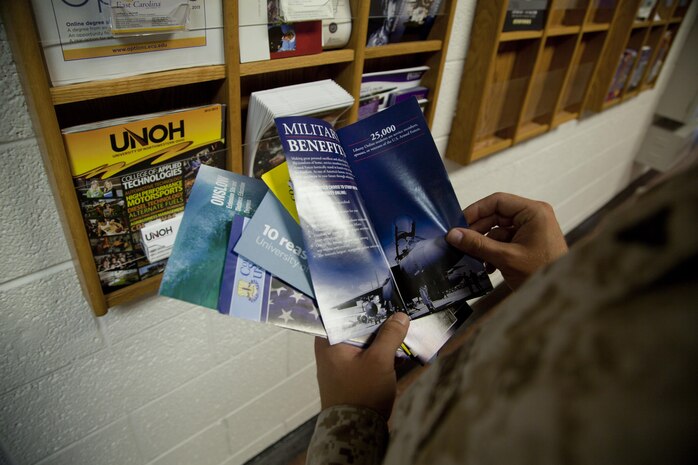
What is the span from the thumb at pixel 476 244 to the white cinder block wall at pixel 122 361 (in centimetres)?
68

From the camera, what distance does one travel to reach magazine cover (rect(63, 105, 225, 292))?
2.17ft

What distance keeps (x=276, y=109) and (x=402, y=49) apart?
42 cm

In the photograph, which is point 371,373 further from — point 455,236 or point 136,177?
point 136,177

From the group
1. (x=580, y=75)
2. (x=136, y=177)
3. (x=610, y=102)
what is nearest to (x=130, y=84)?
(x=136, y=177)

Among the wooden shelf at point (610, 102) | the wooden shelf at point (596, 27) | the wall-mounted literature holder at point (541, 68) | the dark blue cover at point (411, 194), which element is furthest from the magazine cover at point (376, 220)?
the wooden shelf at point (610, 102)

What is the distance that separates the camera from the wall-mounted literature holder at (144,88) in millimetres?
545

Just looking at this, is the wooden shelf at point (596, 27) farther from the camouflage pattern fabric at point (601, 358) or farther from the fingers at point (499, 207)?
the camouflage pattern fabric at point (601, 358)

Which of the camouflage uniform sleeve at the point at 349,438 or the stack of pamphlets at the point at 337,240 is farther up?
the stack of pamphlets at the point at 337,240

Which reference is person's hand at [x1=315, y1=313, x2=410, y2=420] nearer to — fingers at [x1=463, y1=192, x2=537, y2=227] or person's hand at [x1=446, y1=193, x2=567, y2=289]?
person's hand at [x1=446, y1=193, x2=567, y2=289]

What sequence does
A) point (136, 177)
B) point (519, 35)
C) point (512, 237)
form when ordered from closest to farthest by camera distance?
point (136, 177), point (512, 237), point (519, 35)

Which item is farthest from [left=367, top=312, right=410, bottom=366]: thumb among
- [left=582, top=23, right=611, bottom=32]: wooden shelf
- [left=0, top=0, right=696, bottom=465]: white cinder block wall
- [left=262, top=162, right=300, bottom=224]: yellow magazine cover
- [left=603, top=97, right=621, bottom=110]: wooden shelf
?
[left=603, top=97, right=621, bottom=110]: wooden shelf

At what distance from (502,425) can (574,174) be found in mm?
2568

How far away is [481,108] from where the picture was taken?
1.29 metres

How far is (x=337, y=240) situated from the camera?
24.2 inches
